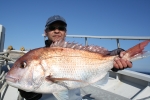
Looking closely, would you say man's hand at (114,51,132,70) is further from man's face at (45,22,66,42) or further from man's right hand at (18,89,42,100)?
man's face at (45,22,66,42)

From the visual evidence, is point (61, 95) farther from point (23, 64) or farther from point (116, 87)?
point (116, 87)

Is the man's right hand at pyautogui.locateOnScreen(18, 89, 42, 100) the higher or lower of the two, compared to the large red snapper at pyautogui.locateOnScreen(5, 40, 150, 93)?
lower

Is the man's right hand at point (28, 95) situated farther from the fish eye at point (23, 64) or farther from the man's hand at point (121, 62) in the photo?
the man's hand at point (121, 62)

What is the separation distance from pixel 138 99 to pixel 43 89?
7.49 feet

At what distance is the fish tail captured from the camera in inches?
74.7

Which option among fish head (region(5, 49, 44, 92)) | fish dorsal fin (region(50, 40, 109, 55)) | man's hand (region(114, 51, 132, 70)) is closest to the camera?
fish head (region(5, 49, 44, 92))

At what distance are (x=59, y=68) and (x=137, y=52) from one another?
40.2 inches

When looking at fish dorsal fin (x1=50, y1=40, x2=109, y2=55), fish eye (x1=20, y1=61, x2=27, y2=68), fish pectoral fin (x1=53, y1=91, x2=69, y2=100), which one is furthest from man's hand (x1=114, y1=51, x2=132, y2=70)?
fish eye (x1=20, y1=61, x2=27, y2=68)

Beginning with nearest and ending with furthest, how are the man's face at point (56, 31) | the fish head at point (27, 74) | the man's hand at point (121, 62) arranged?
the fish head at point (27, 74) < the man's hand at point (121, 62) < the man's face at point (56, 31)

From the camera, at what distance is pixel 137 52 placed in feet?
6.37

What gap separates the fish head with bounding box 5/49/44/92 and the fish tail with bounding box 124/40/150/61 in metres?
1.15

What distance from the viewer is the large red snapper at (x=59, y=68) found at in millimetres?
1601

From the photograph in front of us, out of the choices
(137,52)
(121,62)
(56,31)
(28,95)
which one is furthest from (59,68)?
(56,31)

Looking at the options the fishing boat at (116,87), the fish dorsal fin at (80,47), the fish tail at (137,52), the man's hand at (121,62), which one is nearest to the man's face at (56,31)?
the fishing boat at (116,87)
